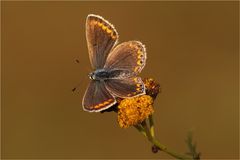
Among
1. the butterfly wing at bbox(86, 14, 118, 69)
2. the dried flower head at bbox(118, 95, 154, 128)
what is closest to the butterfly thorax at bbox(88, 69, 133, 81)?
the butterfly wing at bbox(86, 14, 118, 69)

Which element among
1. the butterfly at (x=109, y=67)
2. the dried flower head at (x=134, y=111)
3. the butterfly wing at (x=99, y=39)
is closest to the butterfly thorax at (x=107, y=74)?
the butterfly at (x=109, y=67)

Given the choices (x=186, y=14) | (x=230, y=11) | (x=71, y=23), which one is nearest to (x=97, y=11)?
(x=71, y=23)

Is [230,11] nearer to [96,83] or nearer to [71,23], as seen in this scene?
[71,23]

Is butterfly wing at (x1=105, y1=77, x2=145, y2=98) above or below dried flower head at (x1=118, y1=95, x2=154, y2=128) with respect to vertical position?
above

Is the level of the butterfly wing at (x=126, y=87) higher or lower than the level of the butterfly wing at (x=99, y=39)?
lower

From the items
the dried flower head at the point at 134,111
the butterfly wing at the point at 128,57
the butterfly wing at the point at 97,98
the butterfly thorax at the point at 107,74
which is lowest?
the dried flower head at the point at 134,111

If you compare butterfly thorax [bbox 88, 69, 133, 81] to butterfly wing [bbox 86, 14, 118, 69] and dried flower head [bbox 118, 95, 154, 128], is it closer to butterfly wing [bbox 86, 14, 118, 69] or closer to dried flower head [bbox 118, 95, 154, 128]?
butterfly wing [bbox 86, 14, 118, 69]

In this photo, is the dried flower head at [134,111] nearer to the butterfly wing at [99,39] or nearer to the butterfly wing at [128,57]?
the butterfly wing at [128,57]
